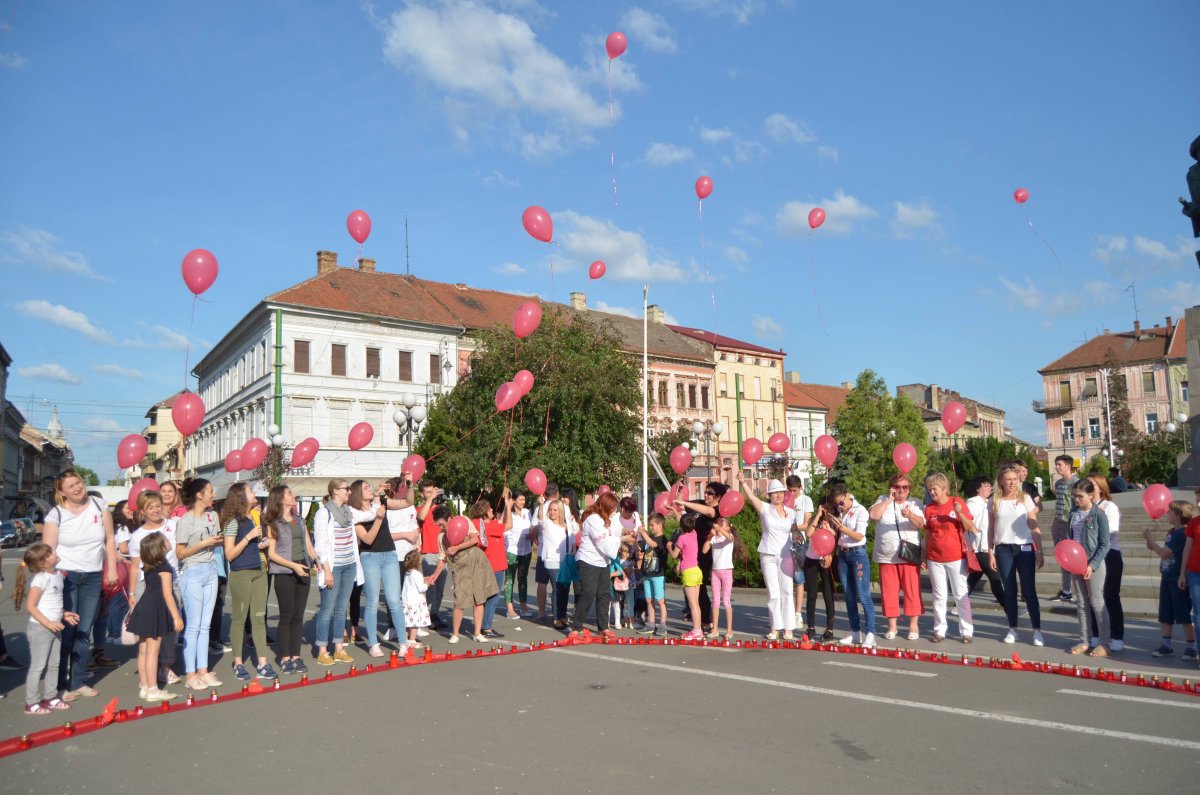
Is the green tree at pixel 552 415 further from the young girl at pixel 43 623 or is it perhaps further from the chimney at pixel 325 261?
the young girl at pixel 43 623

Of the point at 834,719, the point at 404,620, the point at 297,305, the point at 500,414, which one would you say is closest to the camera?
the point at 834,719

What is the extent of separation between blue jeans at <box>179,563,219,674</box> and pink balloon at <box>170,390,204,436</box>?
188 inches

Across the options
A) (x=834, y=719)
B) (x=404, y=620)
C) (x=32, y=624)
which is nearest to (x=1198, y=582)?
(x=834, y=719)

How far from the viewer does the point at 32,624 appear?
7.17 m

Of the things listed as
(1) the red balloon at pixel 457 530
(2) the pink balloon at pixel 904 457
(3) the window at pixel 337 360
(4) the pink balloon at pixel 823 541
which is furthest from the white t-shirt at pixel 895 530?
(3) the window at pixel 337 360

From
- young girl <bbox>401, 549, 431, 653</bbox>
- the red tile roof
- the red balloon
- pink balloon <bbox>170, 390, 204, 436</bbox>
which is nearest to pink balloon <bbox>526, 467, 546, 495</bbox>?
the red balloon

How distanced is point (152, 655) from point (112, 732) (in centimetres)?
124

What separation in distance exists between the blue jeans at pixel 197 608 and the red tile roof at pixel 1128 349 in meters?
81.8

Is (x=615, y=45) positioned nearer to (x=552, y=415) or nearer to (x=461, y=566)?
(x=461, y=566)

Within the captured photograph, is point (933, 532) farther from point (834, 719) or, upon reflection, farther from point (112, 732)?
point (112, 732)

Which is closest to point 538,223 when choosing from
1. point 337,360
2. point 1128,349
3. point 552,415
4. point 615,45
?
point 615,45

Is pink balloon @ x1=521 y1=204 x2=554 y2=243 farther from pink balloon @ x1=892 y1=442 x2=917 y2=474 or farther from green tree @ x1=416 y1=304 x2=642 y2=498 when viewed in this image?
green tree @ x1=416 y1=304 x2=642 y2=498

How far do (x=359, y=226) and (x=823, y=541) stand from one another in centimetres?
1034

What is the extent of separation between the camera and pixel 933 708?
6777mm
